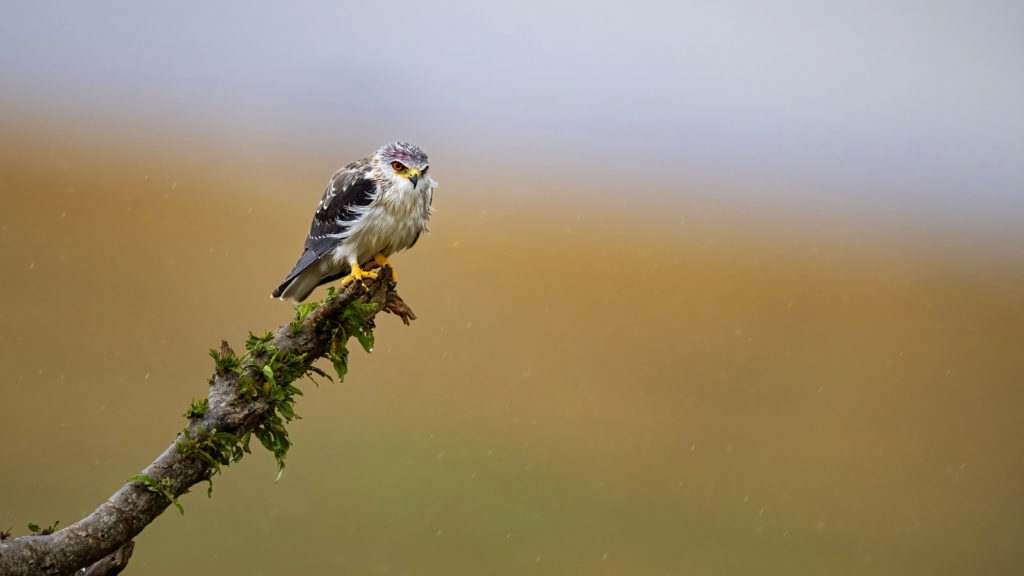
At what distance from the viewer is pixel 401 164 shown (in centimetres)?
525

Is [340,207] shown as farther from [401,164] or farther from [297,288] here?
[297,288]

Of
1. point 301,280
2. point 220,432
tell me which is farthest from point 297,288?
point 220,432

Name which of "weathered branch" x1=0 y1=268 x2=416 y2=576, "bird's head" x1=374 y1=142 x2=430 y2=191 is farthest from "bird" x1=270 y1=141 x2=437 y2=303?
"weathered branch" x1=0 y1=268 x2=416 y2=576

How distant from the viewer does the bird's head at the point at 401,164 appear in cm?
525

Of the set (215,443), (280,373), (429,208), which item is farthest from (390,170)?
(215,443)

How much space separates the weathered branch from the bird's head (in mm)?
1116

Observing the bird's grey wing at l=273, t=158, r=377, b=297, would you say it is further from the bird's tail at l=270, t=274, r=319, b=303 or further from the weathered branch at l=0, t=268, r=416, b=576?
the weathered branch at l=0, t=268, r=416, b=576

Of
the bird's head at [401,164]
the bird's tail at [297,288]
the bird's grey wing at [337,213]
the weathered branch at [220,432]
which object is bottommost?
the weathered branch at [220,432]

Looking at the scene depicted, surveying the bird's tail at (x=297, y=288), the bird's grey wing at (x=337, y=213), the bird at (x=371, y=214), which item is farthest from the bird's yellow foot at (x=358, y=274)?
the bird's tail at (x=297, y=288)

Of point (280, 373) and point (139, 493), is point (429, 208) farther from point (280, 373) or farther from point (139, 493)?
point (139, 493)

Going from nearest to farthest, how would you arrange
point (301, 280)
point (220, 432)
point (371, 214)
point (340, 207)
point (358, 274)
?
1. point (220, 432)
2. point (358, 274)
3. point (371, 214)
4. point (340, 207)
5. point (301, 280)

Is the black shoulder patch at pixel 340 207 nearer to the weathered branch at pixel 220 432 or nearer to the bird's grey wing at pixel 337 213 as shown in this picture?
the bird's grey wing at pixel 337 213

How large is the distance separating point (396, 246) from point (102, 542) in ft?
9.94

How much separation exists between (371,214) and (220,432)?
2357 millimetres
